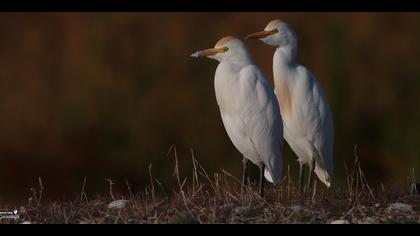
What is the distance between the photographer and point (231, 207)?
643cm

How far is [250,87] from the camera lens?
7.04 m

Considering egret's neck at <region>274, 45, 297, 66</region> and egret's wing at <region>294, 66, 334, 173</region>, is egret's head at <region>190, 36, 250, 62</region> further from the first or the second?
egret's wing at <region>294, 66, 334, 173</region>

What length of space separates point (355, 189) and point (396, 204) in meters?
0.64

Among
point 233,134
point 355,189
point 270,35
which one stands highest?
point 270,35

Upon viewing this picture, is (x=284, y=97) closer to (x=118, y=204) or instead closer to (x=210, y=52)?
(x=210, y=52)

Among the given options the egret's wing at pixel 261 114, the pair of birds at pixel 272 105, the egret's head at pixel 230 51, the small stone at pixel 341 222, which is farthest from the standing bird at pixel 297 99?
the small stone at pixel 341 222

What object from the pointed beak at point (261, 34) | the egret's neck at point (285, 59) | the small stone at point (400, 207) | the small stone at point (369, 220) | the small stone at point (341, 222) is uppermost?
the pointed beak at point (261, 34)

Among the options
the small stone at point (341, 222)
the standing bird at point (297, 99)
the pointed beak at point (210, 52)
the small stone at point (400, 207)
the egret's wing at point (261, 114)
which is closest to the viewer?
the small stone at point (341, 222)

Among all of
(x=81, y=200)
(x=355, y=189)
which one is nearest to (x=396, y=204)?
(x=355, y=189)

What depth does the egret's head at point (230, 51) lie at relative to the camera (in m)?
7.10

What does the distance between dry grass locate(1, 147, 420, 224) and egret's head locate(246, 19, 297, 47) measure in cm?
116

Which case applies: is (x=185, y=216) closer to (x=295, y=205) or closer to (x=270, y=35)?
(x=295, y=205)

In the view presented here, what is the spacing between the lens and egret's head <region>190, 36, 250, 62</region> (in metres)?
7.10
